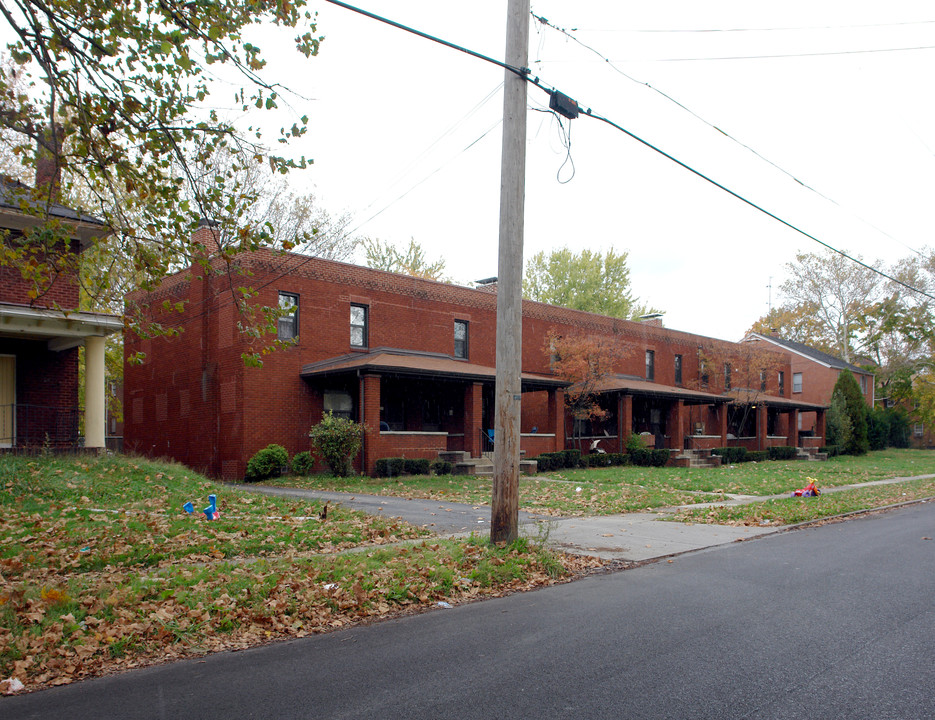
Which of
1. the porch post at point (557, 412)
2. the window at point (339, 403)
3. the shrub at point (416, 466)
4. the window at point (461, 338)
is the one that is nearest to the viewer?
the shrub at point (416, 466)

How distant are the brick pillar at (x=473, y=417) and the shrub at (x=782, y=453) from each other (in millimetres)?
19501

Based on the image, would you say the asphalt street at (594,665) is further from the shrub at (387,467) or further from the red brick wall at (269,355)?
the red brick wall at (269,355)

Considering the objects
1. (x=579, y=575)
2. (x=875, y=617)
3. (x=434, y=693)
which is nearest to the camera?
(x=434, y=693)

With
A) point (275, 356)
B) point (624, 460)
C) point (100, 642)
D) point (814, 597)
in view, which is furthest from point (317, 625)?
point (624, 460)

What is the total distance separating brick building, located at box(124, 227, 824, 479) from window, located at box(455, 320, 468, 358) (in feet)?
0.14

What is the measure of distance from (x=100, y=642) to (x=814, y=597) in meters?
6.57

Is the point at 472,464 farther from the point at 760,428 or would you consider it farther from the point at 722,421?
the point at 760,428

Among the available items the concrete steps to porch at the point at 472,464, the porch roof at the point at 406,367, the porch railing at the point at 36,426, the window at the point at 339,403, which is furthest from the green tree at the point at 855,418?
the porch railing at the point at 36,426

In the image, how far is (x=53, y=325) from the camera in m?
17.2

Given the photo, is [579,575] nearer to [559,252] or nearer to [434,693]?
[434,693]

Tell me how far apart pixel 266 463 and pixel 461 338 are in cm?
1031

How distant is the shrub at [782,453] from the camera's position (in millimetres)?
37812

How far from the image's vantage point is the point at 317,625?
6531 millimetres

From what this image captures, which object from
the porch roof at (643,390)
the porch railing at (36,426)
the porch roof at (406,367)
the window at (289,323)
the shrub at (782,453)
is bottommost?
the shrub at (782,453)
